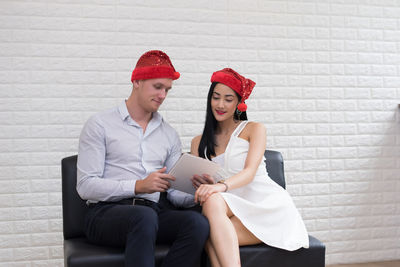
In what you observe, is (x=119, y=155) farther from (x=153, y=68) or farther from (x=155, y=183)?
(x=153, y=68)

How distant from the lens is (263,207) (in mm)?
2322

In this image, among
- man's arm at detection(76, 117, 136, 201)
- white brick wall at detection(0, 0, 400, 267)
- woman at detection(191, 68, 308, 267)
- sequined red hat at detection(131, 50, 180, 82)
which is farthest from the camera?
white brick wall at detection(0, 0, 400, 267)

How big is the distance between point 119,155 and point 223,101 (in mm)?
667

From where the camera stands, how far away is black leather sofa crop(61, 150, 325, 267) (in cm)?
208

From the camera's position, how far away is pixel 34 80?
3020 mm

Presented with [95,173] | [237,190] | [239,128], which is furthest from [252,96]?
[95,173]

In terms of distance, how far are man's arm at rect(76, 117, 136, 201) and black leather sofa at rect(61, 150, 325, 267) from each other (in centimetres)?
18

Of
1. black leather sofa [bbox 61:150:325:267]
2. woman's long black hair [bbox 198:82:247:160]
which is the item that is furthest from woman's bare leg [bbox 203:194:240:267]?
woman's long black hair [bbox 198:82:247:160]

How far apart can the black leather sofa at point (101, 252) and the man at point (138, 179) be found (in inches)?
3.0

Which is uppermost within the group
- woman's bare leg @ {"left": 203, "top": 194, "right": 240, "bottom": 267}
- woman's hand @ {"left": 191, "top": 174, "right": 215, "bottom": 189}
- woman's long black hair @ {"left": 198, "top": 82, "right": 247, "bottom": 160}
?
woman's long black hair @ {"left": 198, "top": 82, "right": 247, "bottom": 160}

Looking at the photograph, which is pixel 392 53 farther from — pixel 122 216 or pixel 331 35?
pixel 122 216

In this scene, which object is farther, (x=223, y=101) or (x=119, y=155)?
(x=223, y=101)

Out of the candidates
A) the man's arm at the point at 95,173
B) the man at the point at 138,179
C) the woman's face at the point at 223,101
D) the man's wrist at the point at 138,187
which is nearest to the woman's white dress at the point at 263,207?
the woman's face at the point at 223,101

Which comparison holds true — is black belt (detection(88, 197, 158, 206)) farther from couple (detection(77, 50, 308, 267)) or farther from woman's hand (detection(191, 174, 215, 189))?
woman's hand (detection(191, 174, 215, 189))
